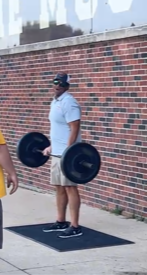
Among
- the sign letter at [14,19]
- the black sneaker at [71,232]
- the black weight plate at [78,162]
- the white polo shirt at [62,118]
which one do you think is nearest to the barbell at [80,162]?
the black weight plate at [78,162]

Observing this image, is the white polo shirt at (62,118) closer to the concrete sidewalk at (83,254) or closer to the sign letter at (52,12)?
the concrete sidewalk at (83,254)

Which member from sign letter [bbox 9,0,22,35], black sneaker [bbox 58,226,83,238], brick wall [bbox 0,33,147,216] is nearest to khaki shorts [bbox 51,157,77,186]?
black sneaker [bbox 58,226,83,238]

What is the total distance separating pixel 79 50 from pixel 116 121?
1418 millimetres

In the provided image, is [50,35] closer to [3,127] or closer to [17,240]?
[3,127]

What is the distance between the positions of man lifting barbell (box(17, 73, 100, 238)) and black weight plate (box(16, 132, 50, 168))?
416mm

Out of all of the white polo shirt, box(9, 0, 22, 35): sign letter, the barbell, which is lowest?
the barbell

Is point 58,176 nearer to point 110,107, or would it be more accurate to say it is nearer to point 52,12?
point 110,107

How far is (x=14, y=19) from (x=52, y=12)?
60.9 inches

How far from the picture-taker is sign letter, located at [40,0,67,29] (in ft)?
34.7

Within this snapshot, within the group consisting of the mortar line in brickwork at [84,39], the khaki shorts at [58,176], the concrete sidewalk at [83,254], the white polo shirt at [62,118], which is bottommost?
the concrete sidewalk at [83,254]

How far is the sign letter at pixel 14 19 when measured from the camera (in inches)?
478

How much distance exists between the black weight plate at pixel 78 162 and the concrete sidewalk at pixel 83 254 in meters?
0.80

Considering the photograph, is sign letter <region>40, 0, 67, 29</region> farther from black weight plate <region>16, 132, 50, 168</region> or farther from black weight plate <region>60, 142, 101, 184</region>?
black weight plate <region>60, 142, 101, 184</region>

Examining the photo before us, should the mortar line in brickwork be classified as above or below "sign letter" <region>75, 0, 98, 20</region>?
→ below
